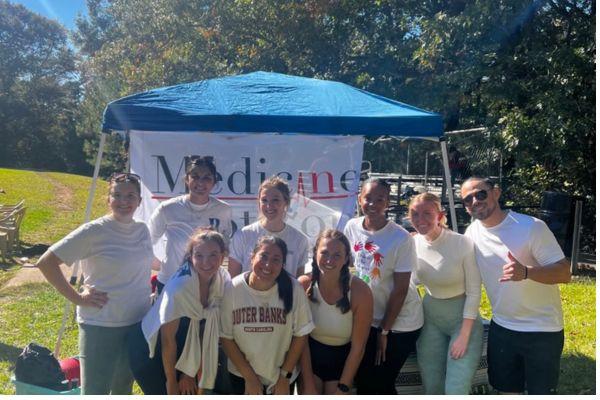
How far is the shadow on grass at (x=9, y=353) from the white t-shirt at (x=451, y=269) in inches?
150

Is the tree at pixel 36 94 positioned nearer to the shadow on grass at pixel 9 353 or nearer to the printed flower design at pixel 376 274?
the shadow on grass at pixel 9 353

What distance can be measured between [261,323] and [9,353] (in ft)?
11.4

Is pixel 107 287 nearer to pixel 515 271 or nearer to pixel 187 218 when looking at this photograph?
pixel 187 218

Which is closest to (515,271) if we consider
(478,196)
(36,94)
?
(478,196)

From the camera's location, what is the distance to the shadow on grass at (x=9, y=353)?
16.6 ft

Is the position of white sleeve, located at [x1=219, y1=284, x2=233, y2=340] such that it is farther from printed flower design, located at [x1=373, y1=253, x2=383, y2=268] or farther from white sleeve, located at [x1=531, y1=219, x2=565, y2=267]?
white sleeve, located at [x1=531, y1=219, x2=565, y2=267]

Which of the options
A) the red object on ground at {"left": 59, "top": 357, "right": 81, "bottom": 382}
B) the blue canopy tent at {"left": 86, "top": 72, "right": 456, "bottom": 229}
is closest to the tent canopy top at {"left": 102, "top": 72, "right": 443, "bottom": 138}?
the blue canopy tent at {"left": 86, "top": 72, "right": 456, "bottom": 229}

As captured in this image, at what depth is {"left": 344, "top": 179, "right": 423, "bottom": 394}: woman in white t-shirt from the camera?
3.25m

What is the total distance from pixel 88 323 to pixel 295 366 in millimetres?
1177

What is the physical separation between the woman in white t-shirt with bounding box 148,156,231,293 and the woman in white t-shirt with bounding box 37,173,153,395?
0.44 meters

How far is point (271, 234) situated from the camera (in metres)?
3.42

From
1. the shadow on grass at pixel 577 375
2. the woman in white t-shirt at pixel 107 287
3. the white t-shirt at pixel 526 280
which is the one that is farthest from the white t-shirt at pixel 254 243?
the shadow on grass at pixel 577 375

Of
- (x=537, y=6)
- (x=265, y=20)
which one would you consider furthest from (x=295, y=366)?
(x=265, y=20)

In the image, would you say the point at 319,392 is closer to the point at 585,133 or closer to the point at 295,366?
the point at 295,366
